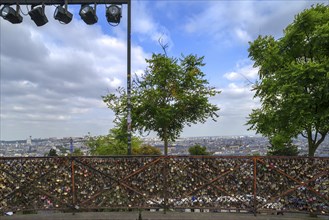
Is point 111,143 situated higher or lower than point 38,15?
lower

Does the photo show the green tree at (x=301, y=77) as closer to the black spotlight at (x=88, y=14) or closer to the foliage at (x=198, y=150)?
the black spotlight at (x=88, y=14)

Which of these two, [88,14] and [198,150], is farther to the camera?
[198,150]

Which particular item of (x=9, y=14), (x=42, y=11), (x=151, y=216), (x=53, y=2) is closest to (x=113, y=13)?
(x=53, y=2)

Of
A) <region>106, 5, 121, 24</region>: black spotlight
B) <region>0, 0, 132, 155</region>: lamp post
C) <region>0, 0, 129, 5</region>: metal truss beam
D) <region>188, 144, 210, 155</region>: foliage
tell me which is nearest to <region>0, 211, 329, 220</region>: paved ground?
<region>0, 0, 132, 155</region>: lamp post

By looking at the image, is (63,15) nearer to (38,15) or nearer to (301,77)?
(38,15)

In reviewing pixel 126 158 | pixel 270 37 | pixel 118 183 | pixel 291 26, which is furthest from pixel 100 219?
pixel 270 37

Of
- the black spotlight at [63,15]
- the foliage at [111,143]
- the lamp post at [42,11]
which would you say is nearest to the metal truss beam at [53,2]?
the lamp post at [42,11]

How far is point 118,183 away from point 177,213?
1.64 metres

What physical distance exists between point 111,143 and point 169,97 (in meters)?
17.9

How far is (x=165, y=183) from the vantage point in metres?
7.54

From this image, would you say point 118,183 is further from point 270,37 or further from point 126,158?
point 270,37

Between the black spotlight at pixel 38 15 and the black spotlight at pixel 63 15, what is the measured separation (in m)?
0.35

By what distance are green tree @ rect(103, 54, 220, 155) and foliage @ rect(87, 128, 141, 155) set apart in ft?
19.6

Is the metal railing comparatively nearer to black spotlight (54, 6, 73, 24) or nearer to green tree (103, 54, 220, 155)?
black spotlight (54, 6, 73, 24)
